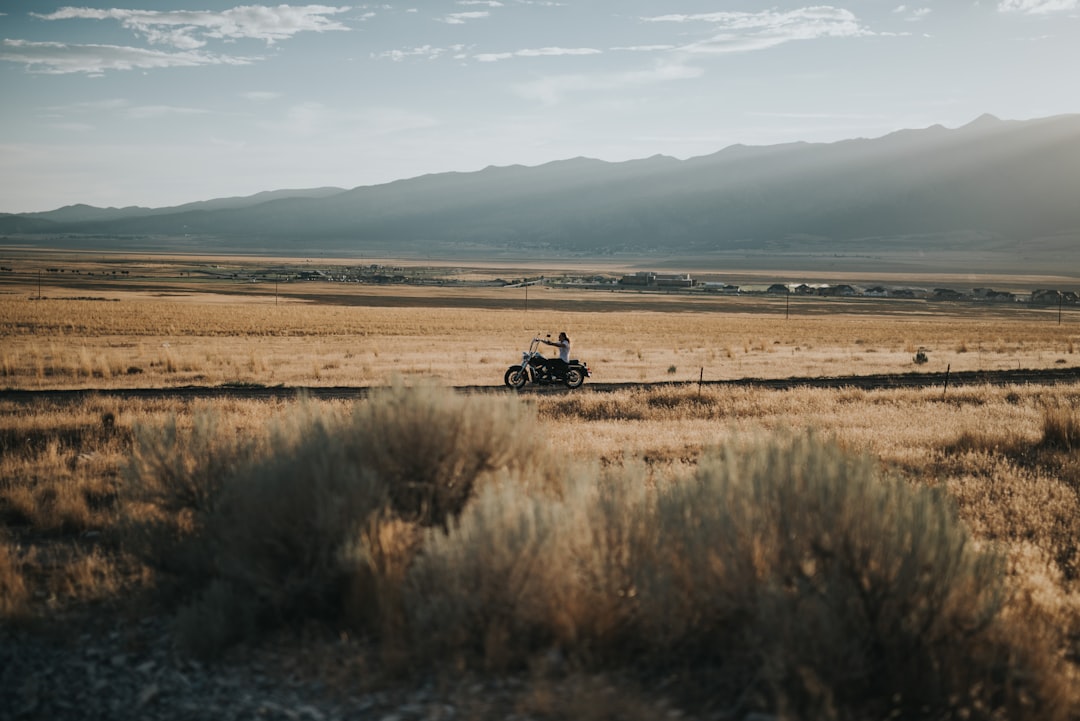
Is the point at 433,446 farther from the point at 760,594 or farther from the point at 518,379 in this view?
the point at 518,379

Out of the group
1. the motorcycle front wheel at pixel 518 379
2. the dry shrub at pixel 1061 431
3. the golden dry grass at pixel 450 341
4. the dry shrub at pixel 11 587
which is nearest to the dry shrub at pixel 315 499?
the dry shrub at pixel 11 587

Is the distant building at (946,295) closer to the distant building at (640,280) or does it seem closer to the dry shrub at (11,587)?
the distant building at (640,280)

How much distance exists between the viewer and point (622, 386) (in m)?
25.7

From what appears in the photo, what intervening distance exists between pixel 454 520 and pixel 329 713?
6.92ft

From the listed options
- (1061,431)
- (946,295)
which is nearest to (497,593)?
(1061,431)

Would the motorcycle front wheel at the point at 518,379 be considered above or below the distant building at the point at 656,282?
below

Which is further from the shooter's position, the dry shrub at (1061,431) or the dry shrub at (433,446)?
the dry shrub at (1061,431)

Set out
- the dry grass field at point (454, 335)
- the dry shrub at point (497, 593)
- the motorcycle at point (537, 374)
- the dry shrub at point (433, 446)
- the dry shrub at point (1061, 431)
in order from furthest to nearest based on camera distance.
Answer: the dry grass field at point (454, 335) < the motorcycle at point (537, 374) < the dry shrub at point (1061, 431) < the dry shrub at point (433, 446) < the dry shrub at point (497, 593)

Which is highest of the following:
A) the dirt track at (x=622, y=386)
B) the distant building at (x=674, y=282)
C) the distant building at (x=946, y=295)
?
the distant building at (x=674, y=282)

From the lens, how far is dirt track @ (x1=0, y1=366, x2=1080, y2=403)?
21281 mm

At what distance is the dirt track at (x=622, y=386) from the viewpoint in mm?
21281

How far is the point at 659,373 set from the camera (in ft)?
104

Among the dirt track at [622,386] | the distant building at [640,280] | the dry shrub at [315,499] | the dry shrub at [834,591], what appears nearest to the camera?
the dry shrub at [834,591]

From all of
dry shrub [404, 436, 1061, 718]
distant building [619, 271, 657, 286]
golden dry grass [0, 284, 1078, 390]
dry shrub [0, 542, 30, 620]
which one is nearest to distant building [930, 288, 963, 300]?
golden dry grass [0, 284, 1078, 390]
